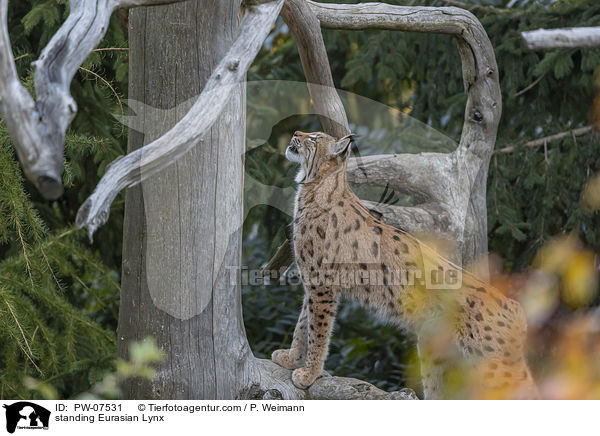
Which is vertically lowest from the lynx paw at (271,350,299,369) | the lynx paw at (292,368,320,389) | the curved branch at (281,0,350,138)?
the lynx paw at (271,350,299,369)

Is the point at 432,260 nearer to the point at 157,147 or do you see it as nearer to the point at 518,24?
the point at 157,147

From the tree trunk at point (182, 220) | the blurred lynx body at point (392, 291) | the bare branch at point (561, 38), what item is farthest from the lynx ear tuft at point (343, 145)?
the bare branch at point (561, 38)

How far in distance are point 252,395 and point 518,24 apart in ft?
11.9

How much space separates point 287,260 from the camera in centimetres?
405

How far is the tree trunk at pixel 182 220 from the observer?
9.92ft

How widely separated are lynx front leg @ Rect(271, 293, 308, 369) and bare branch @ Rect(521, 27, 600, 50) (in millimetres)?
2155

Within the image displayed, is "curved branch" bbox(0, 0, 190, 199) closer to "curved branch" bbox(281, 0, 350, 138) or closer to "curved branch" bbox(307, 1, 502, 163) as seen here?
"curved branch" bbox(281, 0, 350, 138)

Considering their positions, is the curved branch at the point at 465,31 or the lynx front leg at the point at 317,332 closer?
the lynx front leg at the point at 317,332

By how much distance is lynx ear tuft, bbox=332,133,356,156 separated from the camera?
3.34 m

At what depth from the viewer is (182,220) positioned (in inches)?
120

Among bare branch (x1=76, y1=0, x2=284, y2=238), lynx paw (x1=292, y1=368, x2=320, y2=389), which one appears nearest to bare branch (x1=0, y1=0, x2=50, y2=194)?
bare branch (x1=76, y1=0, x2=284, y2=238)

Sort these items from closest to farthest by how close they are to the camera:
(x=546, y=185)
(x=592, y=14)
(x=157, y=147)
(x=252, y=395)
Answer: (x=157, y=147)
(x=252, y=395)
(x=592, y=14)
(x=546, y=185)

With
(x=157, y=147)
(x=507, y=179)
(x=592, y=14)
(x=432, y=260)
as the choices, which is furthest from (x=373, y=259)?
(x=592, y=14)
